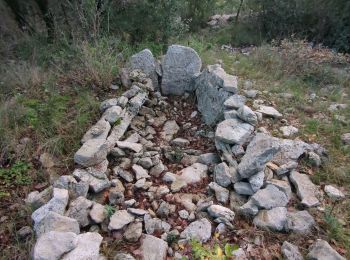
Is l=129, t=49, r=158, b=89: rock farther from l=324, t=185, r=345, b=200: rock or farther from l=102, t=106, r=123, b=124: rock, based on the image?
l=324, t=185, r=345, b=200: rock

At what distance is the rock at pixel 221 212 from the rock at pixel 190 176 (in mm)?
403

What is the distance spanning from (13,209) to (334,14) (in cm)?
731

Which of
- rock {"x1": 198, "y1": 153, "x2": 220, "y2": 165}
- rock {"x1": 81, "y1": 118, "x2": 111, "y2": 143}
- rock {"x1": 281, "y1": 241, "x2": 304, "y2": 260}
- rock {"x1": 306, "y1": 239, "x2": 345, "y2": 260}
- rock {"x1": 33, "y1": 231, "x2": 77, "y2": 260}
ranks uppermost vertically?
rock {"x1": 33, "y1": 231, "x2": 77, "y2": 260}

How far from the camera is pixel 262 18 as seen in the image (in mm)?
8398

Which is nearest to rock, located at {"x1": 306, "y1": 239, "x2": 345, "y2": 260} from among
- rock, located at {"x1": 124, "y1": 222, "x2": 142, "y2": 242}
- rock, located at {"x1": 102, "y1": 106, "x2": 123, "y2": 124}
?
rock, located at {"x1": 124, "y1": 222, "x2": 142, "y2": 242}

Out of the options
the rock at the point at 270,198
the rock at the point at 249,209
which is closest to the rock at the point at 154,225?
the rock at the point at 249,209

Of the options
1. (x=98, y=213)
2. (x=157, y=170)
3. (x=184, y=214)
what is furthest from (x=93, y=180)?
(x=184, y=214)

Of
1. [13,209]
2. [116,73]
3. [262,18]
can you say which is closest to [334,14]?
[262,18]

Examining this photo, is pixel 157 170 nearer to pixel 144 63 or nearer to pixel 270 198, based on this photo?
pixel 270 198

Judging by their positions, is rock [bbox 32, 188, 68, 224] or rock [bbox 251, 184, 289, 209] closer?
rock [bbox 32, 188, 68, 224]

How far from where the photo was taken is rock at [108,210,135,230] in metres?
2.58

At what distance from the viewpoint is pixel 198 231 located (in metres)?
2.61

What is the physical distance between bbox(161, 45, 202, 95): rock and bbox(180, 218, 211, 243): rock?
86.3 inches

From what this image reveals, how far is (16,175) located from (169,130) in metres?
1.63
